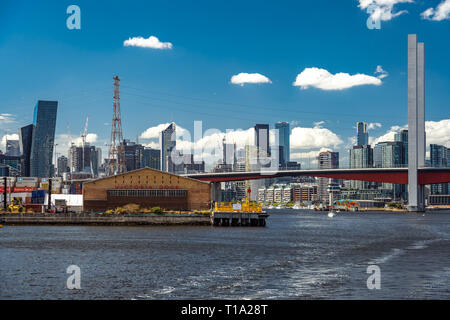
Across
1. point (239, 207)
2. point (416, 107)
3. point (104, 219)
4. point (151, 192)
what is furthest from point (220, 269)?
point (416, 107)

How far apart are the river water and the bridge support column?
107303mm

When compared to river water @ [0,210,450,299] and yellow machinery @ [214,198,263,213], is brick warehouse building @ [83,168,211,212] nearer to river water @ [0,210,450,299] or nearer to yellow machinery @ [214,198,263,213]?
yellow machinery @ [214,198,263,213]

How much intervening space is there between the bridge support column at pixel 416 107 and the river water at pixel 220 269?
107303mm

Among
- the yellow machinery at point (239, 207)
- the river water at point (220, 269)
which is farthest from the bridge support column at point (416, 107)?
the river water at point (220, 269)

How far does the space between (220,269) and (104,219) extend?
54650mm

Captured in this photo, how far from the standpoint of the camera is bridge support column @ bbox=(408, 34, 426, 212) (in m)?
160

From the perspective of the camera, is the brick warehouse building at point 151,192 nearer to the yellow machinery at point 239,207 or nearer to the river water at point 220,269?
the yellow machinery at point 239,207

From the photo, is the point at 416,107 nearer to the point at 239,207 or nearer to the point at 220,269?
the point at 239,207

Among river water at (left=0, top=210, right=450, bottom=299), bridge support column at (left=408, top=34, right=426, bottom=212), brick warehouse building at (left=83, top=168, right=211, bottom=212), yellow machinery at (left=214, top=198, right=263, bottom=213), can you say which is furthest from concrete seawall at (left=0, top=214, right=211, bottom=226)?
bridge support column at (left=408, top=34, right=426, bottom=212)

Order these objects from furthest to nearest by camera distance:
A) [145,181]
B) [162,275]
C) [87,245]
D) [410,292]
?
1. [145,181]
2. [87,245]
3. [162,275]
4. [410,292]
